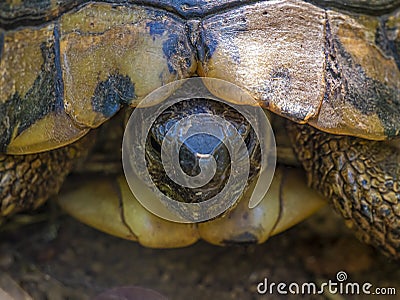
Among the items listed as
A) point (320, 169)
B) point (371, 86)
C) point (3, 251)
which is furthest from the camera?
point (3, 251)

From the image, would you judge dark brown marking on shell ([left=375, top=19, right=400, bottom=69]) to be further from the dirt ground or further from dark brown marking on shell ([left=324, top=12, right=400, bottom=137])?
the dirt ground

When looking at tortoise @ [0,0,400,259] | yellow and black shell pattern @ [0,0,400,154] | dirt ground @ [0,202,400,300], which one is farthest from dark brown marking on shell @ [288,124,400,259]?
dirt ground @ [0,202,400,300]

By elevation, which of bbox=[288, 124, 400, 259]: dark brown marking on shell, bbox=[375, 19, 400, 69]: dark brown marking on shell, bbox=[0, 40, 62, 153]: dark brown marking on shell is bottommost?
bbox=[288, 124, 400, 259]: dark brown marking on shell

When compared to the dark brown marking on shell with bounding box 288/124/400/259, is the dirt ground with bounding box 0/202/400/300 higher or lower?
lower

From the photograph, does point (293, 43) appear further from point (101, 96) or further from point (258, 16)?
point (101, 96)

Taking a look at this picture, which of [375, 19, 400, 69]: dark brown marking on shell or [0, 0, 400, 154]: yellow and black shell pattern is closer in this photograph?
[0, 0, 400, 154]: yellow and black shell pattern

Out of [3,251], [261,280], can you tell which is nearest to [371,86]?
[261,280]

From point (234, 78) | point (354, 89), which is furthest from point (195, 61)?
point (354, 89)
